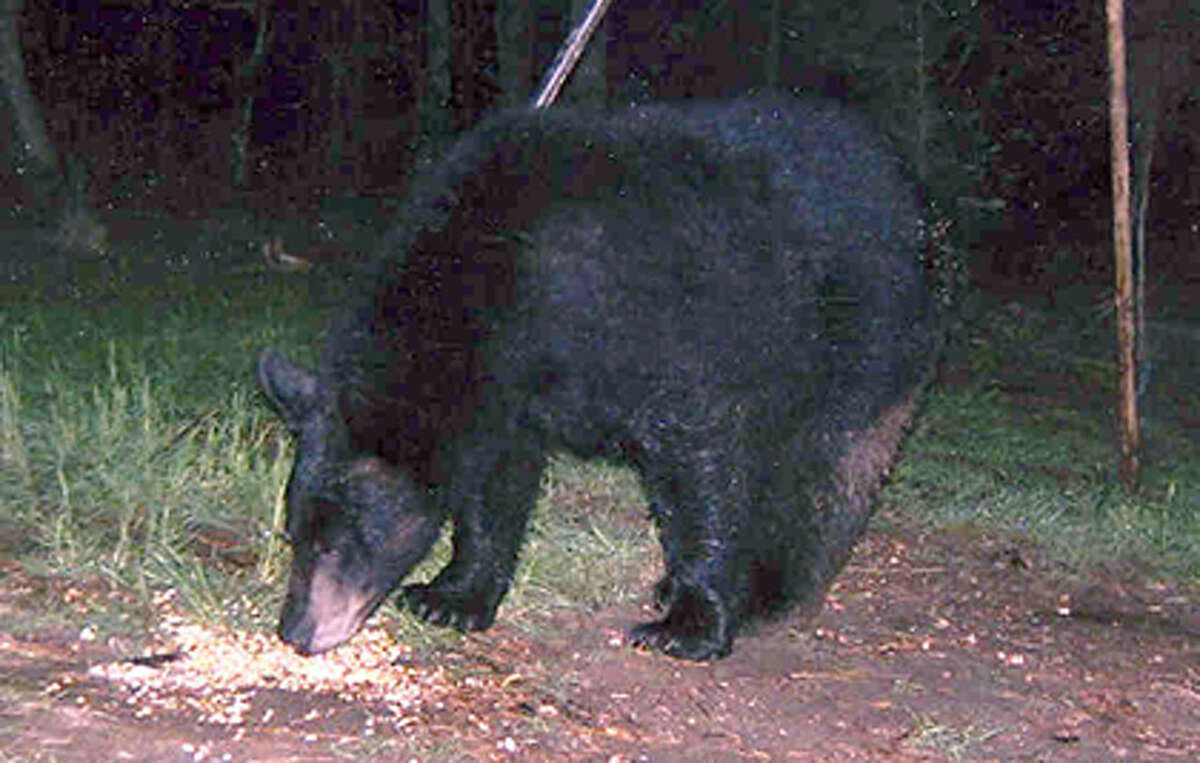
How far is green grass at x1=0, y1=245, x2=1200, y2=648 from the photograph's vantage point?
446cm

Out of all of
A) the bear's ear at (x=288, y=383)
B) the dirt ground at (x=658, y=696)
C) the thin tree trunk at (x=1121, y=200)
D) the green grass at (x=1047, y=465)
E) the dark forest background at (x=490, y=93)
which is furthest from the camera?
the dark forest background at (x=490, y=93)

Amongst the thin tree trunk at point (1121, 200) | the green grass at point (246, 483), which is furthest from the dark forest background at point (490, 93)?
the thin tree trunk at point (1121, 200)

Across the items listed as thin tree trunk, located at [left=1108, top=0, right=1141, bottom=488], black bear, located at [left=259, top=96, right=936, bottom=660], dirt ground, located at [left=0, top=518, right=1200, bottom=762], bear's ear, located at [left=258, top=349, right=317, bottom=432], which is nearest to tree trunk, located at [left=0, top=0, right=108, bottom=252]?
thin tree trunk, located at [left=1108, top=0, right=1141, bottom=488]

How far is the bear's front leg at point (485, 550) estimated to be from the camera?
4.30 m

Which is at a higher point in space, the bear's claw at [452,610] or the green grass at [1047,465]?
the bear's claw at [452,610]

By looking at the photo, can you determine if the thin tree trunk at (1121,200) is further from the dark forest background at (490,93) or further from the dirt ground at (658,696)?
the dark forest background at (490,93)

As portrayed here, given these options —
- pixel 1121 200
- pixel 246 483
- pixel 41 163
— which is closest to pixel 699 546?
pixel 246 483

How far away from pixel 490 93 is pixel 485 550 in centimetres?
1793

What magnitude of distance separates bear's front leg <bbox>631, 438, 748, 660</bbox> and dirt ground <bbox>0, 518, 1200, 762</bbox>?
75 mm

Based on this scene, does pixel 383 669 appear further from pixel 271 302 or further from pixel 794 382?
pixel 271 302

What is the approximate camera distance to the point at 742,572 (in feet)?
14.8

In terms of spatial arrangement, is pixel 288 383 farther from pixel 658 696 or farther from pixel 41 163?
pixel 41 163

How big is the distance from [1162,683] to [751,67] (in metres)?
15.8

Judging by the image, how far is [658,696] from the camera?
12.9ft
